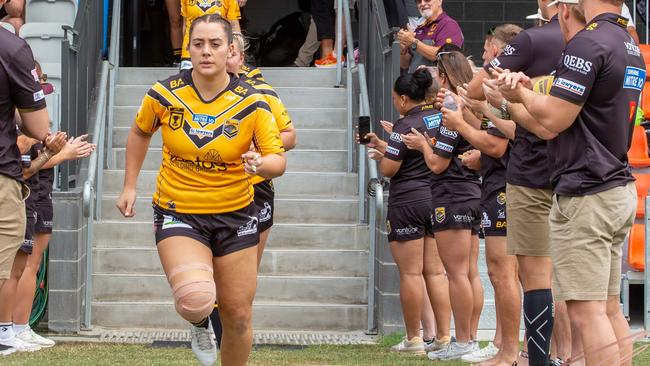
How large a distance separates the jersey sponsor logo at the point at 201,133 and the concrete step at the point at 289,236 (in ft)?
14.6

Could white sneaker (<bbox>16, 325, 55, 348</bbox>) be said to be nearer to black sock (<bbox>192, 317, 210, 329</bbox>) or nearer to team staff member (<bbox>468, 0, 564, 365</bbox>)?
black sock (<bbox>192, 317, 210, 329</bbox>)

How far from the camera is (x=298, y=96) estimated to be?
12.0 metres

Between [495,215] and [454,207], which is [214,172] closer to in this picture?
[495,215]

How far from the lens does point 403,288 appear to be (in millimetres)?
8523

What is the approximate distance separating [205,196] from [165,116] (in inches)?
19.0

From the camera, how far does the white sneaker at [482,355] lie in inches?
315

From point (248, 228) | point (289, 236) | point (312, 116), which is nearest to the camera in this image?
point (248, 228)

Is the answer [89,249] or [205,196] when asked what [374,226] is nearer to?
[89,249]

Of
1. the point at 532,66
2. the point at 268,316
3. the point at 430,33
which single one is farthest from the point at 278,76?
the point at 532,66

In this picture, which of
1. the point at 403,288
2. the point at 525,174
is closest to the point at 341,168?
the point at 403,288

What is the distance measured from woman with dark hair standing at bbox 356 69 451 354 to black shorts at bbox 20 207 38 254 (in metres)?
2.58

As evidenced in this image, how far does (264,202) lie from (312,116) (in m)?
4.06

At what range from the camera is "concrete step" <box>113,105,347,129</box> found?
11.7 m

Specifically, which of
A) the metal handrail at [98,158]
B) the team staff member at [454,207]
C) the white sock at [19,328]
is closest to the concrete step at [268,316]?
the metal handrail at [98,158]
